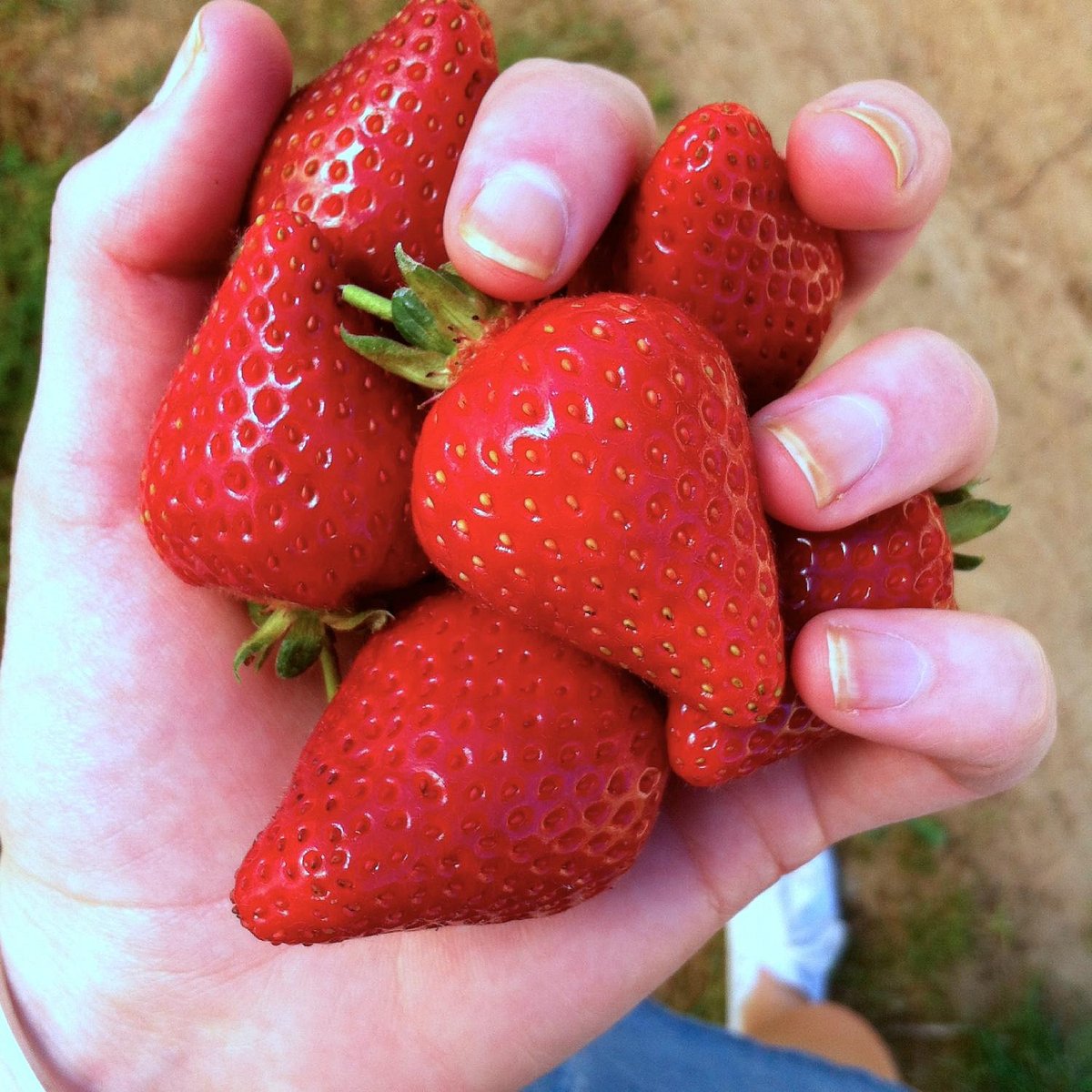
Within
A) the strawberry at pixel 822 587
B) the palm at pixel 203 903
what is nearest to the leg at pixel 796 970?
the palm at pixel 203 903

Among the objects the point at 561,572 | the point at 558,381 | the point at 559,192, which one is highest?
the point at 559,192

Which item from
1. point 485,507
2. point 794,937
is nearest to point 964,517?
point 485,507

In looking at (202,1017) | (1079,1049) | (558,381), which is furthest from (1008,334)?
(202,1017)

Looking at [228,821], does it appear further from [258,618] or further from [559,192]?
[559,192]

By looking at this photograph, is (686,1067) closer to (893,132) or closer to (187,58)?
(893,132)

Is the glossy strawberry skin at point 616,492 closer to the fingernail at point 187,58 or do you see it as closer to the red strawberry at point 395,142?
the red strawberry at point 395,142

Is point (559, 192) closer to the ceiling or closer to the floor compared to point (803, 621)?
closer to the ceiling

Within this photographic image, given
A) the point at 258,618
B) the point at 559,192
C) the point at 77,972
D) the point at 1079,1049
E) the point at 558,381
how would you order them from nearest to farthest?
the point at 558,381 → the point at 559,192 → the point at 258,618 → the point at 77,972 → the point at 1079,1049
